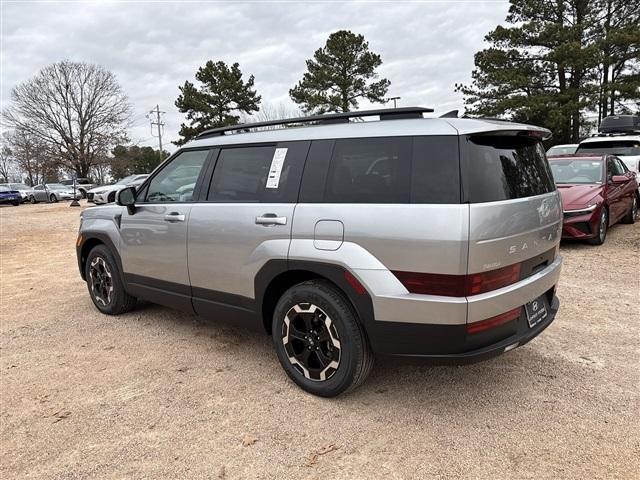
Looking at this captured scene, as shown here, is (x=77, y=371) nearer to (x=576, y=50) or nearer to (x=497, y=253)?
(x=497, y=253)

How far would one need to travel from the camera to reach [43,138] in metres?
48.5

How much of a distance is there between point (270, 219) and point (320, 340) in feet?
2.93

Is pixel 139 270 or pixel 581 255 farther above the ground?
pixel 139 270

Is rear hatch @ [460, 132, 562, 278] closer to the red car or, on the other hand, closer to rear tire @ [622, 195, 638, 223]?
the red car

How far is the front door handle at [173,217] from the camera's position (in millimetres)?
3924

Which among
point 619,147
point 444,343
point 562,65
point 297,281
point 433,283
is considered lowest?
point 444,343

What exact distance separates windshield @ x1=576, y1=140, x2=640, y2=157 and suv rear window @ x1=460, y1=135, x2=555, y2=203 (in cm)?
1119

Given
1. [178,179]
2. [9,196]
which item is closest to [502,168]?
[178,179]

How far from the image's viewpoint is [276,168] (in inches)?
134

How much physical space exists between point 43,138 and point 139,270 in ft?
173

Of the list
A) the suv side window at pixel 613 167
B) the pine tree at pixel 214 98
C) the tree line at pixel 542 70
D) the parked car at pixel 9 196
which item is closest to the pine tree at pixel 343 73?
the tree line at pixel 542 70

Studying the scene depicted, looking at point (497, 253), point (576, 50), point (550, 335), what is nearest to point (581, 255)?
point (550, 335)

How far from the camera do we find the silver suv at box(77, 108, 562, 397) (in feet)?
8.54

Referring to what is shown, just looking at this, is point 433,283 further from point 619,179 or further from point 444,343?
point 619,179
